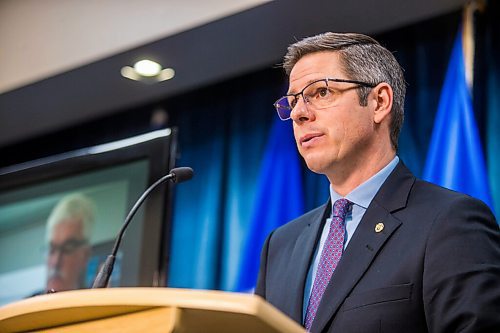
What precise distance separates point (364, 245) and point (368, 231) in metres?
0.04

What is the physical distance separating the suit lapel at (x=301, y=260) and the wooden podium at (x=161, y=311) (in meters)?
0.84

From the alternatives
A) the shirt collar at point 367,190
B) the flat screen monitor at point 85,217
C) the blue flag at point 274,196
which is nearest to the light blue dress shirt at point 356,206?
the shirt collar at point 367,190

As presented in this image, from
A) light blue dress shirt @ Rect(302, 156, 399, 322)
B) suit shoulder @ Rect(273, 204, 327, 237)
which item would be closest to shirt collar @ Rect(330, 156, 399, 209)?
light blue dress shirt @ Rect(302, 156, 399, 322)

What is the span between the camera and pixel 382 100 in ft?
7.61

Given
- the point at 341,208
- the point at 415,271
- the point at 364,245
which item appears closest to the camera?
the point at 415,271

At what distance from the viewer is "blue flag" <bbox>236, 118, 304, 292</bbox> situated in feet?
13.7

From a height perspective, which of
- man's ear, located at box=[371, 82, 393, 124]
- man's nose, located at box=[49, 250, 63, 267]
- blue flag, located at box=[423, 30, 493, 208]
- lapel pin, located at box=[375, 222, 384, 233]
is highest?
blue flag, located at box=[423, 30, 493, 208]

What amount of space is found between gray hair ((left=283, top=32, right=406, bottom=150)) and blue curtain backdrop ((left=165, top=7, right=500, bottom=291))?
1410 millimetres

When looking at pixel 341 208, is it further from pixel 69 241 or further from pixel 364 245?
pixel 69 241

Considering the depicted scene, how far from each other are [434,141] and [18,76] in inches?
88.7

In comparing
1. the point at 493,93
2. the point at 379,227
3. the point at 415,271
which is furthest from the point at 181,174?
the point at 493,93

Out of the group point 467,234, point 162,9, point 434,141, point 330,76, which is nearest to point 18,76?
point 162,9

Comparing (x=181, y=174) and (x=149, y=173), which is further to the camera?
(x=149, y=173)

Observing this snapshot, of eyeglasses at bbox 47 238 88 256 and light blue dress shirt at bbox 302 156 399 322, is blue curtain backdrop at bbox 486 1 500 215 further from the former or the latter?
eyeglasses at bbox 47 238 88 256
